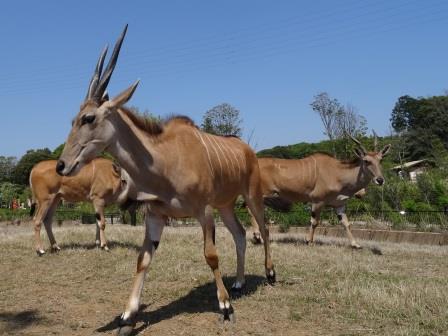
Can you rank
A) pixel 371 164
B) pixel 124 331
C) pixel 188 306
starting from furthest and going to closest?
pixel 371 164
pixel 188 306
pixel 124 331

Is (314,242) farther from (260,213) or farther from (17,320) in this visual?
(17,320)

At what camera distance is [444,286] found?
274 inches

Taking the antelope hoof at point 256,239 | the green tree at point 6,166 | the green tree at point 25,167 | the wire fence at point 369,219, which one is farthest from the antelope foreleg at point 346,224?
the green tree at point 6,166

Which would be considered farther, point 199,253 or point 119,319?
point 199,253

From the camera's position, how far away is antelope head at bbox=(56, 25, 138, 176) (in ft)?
18.1

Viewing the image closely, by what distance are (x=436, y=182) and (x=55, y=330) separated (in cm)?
1630

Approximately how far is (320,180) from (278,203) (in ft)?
4.13

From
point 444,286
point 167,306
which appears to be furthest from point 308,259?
point 167,306

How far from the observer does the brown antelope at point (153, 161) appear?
5.60 metres

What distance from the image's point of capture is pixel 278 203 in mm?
13789

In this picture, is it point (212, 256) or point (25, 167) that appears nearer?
point (212, 256)

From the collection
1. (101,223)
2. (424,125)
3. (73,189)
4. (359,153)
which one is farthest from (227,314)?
(424,125)

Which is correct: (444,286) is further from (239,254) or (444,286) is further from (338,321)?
(239,254)

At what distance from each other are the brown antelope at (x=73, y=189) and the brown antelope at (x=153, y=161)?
567 centimetres
